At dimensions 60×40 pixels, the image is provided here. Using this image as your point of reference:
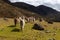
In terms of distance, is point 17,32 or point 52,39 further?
point 17,32

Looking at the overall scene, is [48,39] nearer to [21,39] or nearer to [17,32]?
[21,39]

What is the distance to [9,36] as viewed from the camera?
35.7m

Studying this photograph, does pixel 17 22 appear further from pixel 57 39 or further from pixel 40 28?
pixel 57 39

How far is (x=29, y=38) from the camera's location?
1330 inches

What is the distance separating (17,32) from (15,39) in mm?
5861

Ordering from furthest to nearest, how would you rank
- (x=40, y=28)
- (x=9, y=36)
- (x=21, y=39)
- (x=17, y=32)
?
1. (x=40, y=28)
2. (x=17, y=32)
3. (x=9, y=36)
4. (x=21, y=39)

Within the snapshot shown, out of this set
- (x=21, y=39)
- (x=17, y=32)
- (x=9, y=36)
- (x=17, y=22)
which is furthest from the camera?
(x=17, y=22)

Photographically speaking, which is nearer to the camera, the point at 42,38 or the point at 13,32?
the point at 42,38

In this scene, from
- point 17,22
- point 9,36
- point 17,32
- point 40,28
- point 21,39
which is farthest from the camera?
Result: point 17,22

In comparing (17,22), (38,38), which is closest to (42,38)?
(38,38)

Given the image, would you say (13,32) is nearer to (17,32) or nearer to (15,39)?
(17,32)

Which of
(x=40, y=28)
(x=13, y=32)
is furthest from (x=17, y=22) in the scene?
(x=13, y=32)

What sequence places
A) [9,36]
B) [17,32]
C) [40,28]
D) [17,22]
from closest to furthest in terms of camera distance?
[9,36] → [17,32] → [40,28] → [17,22]

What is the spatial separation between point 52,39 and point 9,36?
740cm
